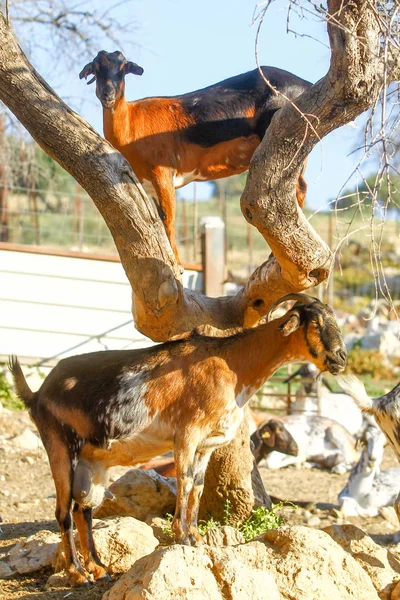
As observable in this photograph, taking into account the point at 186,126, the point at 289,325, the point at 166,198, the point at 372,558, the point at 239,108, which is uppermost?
the point at 239,108

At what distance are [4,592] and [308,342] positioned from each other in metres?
2.46

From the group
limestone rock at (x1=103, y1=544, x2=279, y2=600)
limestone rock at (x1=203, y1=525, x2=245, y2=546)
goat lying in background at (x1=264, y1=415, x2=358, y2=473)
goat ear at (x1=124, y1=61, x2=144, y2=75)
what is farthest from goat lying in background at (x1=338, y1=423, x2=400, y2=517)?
goat ear at (x1=124, y1=61, x2=144, y2=75)

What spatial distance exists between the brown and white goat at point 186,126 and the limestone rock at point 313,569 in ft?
7.55

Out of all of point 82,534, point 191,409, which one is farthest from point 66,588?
point 191,409

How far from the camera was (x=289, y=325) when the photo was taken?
17.6 feet

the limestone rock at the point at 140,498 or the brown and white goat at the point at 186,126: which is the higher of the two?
the brown and white goat at the point at 186,126

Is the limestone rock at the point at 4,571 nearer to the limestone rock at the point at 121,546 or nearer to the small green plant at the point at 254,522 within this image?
the limestone rock at the point at 121,546

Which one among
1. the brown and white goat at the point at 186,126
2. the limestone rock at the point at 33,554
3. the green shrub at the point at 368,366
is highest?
the brown and white goat at the point at 186,126

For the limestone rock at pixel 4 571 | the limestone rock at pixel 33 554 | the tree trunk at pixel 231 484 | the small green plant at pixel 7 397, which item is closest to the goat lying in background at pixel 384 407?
the tree trunk at pixel 231 484

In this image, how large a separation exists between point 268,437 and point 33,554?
15.7 ft

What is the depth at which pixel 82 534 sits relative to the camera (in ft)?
18.2

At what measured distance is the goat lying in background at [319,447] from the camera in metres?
11.2

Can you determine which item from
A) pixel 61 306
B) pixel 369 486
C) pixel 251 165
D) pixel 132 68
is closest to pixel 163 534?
pixel 251 165

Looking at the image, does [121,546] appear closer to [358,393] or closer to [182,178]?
[358,393]
